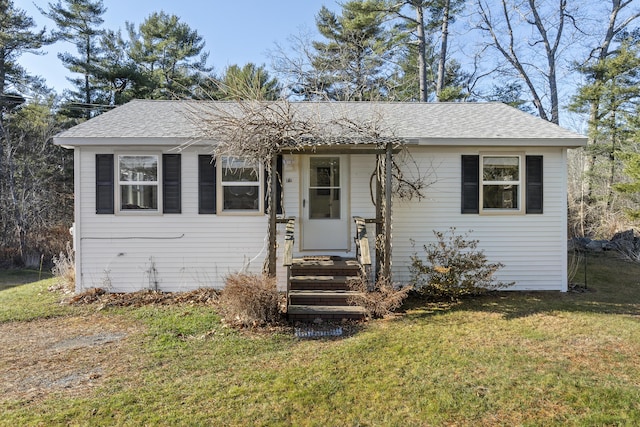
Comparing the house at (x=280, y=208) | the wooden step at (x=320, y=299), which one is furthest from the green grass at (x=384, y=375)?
the house at (x=280, y=208)

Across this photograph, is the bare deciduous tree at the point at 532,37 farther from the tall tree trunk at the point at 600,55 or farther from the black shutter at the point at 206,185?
the black shutter at the point at 206,185

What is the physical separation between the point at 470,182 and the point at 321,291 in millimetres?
3756

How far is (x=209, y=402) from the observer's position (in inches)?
131

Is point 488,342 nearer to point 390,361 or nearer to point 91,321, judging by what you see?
point 390,361

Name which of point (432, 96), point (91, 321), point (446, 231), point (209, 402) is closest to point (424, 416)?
point (209, 402)

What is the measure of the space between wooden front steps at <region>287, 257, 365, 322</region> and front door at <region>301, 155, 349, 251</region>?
0.70m

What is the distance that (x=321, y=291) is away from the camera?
623 centimetres

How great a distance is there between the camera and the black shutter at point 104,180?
7145 mm

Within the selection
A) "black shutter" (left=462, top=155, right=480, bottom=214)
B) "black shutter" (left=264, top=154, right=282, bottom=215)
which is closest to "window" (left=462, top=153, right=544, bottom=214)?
"black shutter" (left=462, top=155, right=480, bottom=214)

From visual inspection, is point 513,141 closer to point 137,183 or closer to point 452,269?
point 452,269

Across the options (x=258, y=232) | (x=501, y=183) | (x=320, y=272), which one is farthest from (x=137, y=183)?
(x=501, y=183)

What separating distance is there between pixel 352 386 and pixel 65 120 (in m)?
19.8

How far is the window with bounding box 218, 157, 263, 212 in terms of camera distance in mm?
7320

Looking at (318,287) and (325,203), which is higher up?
(325,203)
